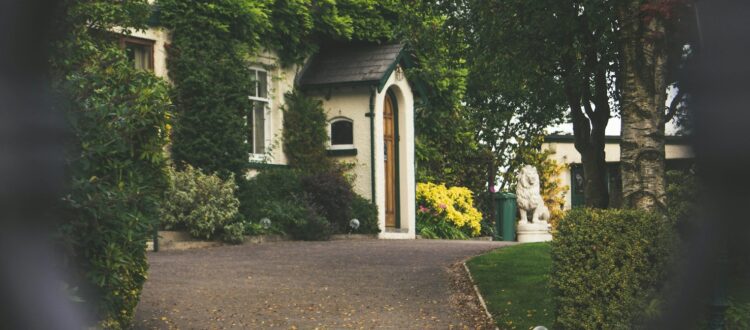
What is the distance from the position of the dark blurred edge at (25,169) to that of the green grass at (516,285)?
5381mm

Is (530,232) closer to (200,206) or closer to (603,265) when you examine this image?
(200,206)

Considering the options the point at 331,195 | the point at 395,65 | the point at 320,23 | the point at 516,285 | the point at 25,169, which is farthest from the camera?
the point at 395,65

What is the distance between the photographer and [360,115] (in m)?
16.3

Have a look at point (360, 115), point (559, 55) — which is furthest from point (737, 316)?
point (360, 115)

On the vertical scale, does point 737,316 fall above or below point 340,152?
below

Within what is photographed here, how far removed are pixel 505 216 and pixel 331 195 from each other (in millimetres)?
7076

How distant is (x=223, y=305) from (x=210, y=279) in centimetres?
126

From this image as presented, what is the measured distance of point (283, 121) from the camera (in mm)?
15852

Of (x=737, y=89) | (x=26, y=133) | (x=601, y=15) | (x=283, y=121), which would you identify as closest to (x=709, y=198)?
(x=737, y=89)

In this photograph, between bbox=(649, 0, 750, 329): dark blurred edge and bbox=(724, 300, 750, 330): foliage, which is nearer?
bbox=(649, 0, 750, 329): dark blurred edge

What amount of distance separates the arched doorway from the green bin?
3.76 metres

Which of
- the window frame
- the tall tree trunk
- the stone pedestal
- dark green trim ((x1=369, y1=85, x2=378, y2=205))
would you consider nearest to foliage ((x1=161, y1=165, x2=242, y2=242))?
the window frame

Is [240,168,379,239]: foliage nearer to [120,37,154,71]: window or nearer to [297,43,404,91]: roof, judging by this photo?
[297,43,404,91]: roof

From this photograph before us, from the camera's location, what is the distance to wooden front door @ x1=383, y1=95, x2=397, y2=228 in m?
17.2
